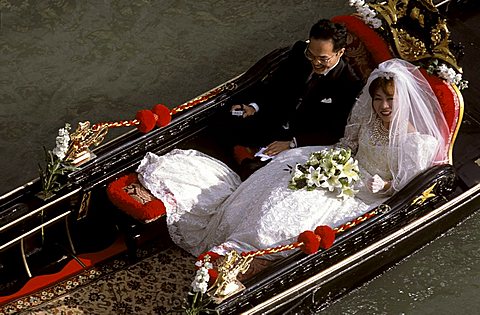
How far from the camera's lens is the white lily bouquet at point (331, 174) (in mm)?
5594

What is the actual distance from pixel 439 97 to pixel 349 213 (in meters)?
0.72

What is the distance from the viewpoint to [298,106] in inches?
238

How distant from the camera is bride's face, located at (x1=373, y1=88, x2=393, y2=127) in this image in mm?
5551

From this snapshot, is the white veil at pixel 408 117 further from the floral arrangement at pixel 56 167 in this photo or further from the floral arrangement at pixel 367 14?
the floral arrangement at pixel 56 167

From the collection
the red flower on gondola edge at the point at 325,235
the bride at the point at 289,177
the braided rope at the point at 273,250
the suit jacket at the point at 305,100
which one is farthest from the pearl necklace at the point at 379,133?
the braided rope at the point at 273,250

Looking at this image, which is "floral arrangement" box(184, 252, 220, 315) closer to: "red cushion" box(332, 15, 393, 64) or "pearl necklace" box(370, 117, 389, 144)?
"pearl necklace" box(370, 117, 389, 144)

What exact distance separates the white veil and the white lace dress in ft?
0.14

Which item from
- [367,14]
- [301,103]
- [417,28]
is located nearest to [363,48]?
[367,14]

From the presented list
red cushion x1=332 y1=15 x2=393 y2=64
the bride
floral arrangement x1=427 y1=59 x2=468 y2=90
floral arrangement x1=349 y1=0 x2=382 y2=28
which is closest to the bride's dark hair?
the bride

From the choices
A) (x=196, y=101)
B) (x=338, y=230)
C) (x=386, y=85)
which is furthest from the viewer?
(x=196, y=101)

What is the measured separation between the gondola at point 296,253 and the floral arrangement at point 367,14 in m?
0.03

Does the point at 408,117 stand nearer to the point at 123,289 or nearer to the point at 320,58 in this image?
the point at 320,58

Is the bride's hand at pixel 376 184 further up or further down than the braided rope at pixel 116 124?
further down

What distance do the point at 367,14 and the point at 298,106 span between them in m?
0.59
